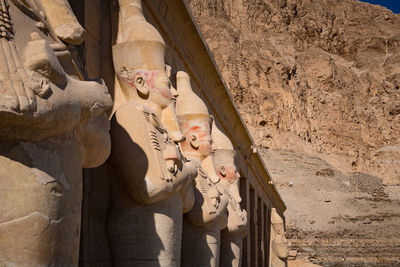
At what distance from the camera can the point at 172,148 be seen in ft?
10.2

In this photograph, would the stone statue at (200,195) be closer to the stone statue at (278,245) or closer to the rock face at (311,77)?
the stone statue at (278,245)

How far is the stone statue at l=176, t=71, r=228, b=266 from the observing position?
4.19 metres

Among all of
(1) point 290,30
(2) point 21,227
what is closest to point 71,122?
(2) point 21,227

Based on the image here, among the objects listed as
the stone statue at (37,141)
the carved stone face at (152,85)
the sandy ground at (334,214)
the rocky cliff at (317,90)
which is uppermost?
the rocky cliff at (317,90)

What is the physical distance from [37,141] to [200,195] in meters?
2.33

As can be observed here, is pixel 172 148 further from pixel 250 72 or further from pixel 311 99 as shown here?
pixel 311 99

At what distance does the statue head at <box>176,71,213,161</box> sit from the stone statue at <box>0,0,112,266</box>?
245 centimetres

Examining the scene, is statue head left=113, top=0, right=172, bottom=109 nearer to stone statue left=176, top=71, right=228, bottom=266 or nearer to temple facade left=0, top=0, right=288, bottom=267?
temple facade left=0, top=0, right=288, bottom=267

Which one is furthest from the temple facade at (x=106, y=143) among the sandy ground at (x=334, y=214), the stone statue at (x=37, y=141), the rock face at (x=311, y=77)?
the rock face at (x=311, y=77)

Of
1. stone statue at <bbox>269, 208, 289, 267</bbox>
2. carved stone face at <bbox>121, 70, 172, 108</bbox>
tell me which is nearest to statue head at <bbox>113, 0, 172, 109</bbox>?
carved stone face at <bbox>121, 70, 172, 108</bbox>

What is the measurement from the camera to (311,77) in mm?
52344

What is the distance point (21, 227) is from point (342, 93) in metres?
52.0

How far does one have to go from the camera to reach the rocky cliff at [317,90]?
3969cm

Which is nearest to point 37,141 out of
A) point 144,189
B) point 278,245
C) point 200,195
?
point 144,189
